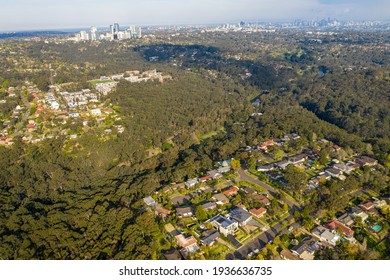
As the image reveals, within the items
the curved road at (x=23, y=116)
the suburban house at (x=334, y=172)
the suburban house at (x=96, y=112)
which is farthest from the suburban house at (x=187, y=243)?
the suburban house at (x=96, y=112)

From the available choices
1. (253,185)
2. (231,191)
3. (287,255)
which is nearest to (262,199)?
(231,191)

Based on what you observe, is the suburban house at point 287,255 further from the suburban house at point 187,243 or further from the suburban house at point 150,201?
the suburban house at point 150,201

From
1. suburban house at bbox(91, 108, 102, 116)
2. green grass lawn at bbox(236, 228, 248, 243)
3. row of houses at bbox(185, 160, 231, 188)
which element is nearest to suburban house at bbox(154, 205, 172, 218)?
row of houses at bbox(185, 160, 231, 188)

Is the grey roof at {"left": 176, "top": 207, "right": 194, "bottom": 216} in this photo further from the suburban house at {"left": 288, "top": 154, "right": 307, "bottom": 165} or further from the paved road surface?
the suburban house at {"left": 288, "top": 154, "right": 307, "bottom": 165}

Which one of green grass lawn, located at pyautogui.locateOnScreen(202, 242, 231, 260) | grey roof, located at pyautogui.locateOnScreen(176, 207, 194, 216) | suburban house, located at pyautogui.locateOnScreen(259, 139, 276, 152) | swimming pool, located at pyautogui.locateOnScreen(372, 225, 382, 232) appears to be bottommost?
green grass lawn, located at pyautogui.locateOnScreen(202, 242, 231, 260)

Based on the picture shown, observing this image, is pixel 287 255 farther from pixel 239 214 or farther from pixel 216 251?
pixel 239 214

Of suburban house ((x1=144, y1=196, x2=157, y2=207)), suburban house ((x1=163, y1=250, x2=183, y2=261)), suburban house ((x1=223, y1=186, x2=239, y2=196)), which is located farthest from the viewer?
suburban house ((x1=223, y1=186, x2=239, y2=196))
